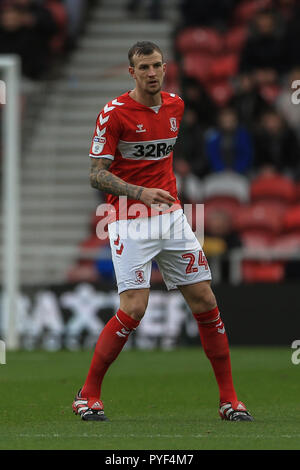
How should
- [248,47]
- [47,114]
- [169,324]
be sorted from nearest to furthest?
[169,324]
[248,47]
[47,114]

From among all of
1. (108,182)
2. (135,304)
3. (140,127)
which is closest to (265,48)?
(140,127)

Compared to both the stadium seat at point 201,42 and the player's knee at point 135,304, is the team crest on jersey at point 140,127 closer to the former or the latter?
the player's knee at point 135,304

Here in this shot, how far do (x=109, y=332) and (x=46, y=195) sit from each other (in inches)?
432

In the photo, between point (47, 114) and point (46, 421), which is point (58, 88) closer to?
point (47, 114)

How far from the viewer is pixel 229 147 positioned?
1678 cm

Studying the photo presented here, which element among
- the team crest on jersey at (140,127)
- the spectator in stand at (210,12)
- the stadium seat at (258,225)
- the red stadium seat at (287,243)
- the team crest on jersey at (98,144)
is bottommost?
the red stadium seat at (287,243)

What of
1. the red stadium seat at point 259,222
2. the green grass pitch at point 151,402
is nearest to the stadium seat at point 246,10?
the red stadium seat at point 259,222

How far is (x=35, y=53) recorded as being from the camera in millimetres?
18781

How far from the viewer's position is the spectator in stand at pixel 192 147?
16906 millimetres

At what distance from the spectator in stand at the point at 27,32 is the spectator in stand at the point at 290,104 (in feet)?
13.2

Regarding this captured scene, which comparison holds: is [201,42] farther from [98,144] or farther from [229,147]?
[98,144]
